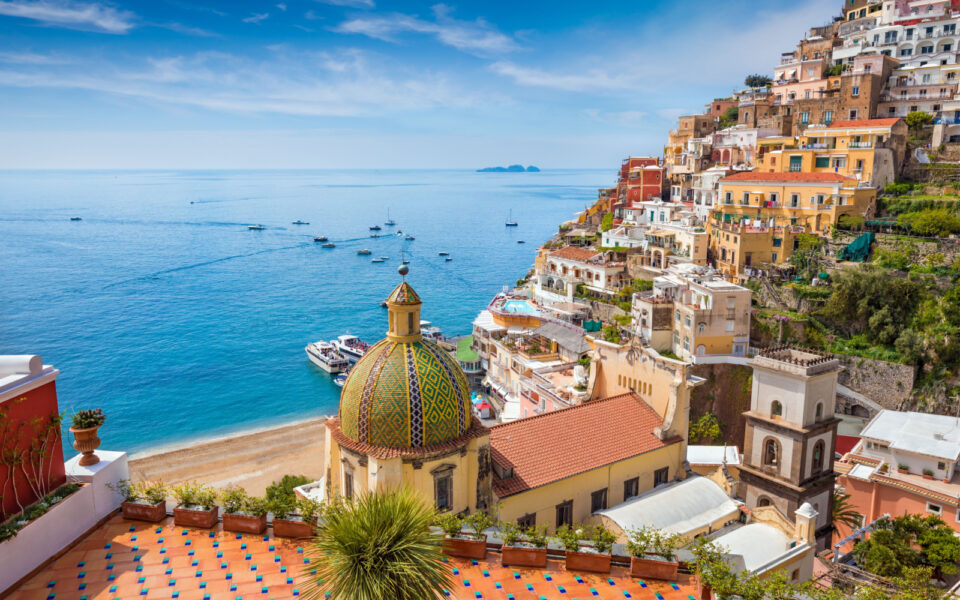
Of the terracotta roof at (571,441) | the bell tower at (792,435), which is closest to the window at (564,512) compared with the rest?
the terracotta roof at (571,441)

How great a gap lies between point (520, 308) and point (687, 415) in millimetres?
31191

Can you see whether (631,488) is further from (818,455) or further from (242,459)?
(242,459)

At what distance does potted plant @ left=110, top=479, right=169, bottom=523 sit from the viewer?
11.7 meters

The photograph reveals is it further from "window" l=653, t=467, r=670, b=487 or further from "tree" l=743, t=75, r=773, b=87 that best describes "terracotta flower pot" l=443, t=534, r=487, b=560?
"tree" l=743, t=75, r=773, b=87

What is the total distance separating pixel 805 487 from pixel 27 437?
2301cm

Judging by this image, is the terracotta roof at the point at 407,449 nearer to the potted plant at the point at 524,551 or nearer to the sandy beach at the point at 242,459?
the potted plant at the point at 524,551

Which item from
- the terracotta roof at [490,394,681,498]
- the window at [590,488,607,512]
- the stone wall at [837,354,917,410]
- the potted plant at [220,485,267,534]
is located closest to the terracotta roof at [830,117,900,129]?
the stone wall at [837,354,917,410]

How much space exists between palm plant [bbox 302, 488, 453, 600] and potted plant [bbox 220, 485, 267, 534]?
10.5ft

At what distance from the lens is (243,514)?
11.5 m

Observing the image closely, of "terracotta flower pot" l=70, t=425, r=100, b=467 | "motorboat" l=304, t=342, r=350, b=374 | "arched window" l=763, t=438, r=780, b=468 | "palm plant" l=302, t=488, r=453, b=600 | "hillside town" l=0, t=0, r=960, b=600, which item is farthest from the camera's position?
"motorboat" l=304, t=342, r=350, b=374

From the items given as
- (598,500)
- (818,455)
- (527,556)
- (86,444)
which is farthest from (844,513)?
(86,444)

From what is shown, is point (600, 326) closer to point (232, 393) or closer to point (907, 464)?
point (907, 464)

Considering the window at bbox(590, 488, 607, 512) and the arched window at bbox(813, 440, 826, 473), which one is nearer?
the window at bbox(590, 488, 607, 512)

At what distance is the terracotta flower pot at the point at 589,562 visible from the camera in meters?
10.8
